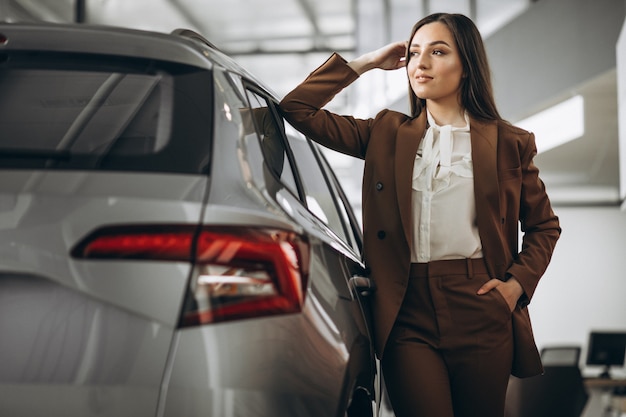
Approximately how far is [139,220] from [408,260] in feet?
3.28

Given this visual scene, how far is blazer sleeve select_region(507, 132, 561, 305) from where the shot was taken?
2406 mm

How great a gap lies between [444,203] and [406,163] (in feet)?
0.48

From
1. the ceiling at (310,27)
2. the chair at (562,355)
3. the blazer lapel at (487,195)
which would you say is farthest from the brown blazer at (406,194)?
the chair at (562,355)

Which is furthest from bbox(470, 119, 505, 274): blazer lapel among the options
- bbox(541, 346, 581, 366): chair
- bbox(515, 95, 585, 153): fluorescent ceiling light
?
bbox(541, 346, 581, 366): chair

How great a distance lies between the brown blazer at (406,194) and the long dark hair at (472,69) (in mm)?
64

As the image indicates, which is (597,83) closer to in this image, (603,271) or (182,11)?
(182,11)

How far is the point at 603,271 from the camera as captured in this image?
19844mm

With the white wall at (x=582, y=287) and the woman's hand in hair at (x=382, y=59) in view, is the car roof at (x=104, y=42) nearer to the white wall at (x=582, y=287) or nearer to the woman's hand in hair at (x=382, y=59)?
the woman's hand in hair at (x=382, y=59)

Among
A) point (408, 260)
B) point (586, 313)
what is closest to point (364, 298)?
point (408, 260)

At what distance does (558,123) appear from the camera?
364 inches

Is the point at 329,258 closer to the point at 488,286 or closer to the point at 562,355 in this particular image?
the point at 488,286

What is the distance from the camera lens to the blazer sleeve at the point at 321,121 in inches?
98.7

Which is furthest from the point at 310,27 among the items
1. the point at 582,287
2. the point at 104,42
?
the point at 104,42

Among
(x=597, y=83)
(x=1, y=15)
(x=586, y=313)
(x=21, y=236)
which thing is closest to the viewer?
(x=21, y=236)
